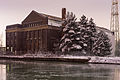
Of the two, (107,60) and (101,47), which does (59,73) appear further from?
(101,47)

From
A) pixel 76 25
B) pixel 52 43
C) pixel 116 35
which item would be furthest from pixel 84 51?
pixel 116 35

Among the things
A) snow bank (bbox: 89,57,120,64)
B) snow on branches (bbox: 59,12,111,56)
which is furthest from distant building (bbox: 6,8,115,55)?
snow bank (bbox: 89,57,120,64)

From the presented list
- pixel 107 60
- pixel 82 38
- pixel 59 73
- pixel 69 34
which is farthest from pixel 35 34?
pixel 59 73

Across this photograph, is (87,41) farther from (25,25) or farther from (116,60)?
→ (25,25)

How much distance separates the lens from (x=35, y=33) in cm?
6153

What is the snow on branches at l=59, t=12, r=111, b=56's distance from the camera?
142 feet

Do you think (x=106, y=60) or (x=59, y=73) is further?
(x=106, y=60)

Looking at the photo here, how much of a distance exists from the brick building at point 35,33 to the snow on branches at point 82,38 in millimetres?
12086

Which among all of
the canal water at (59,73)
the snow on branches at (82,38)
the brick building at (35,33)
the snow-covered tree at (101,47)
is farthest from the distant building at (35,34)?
the canal water at (59,73)

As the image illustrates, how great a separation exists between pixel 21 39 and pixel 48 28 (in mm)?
14940

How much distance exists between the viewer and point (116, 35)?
69812 mm

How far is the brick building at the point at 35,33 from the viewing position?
57.9 metres

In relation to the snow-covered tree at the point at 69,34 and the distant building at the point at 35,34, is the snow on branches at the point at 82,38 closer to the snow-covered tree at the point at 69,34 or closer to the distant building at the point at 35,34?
the snow-covered tree at the point at 69,34

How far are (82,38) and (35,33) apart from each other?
22.4 metres
